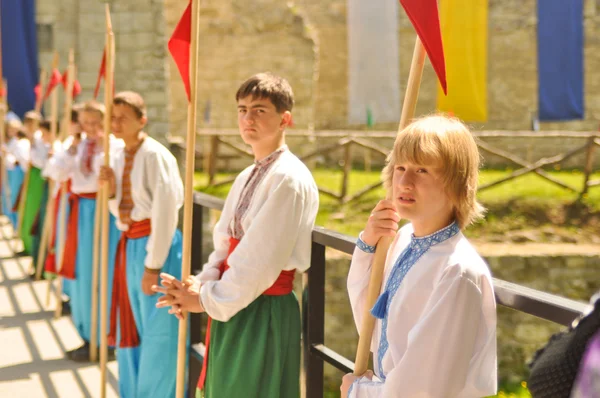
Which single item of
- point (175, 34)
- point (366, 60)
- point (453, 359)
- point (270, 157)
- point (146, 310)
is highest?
point (366, 60)

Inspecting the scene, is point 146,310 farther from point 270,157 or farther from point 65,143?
point 65,143

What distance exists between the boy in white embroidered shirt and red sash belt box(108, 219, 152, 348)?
1.99 m

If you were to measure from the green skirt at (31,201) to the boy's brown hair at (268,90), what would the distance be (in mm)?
5830

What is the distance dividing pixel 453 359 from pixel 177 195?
7.25 ft

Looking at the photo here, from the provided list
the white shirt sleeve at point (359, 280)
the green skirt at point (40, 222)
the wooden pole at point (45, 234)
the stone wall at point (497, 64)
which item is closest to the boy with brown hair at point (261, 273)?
the white shirt sleeve at point (359, 280)

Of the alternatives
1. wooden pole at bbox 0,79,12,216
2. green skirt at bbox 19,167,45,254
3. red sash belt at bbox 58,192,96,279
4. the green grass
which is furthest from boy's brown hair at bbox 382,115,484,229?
wooden pole at bbox 0,79,12,216

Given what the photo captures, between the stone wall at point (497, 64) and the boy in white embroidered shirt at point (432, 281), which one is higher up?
the stone wall at point (497, 64)

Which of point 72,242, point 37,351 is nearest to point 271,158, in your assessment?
point 37,351

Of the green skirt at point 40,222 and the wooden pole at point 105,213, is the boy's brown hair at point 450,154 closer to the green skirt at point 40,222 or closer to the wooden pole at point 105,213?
the wooden pole at point 105,213

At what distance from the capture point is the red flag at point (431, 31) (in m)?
1.82

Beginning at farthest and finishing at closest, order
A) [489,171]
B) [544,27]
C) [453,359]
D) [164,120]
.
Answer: [489,171], [544,27], [164,120], [453,359]

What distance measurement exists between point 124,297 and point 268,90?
1601mm

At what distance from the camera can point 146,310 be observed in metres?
3.49

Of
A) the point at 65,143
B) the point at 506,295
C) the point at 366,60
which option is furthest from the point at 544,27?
the point at 506,295
